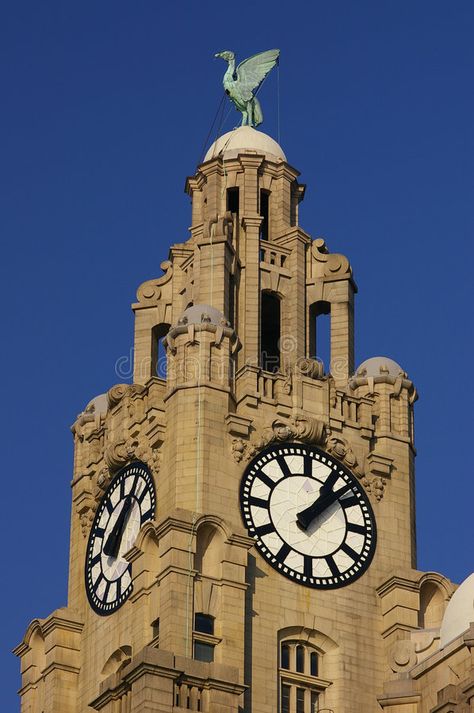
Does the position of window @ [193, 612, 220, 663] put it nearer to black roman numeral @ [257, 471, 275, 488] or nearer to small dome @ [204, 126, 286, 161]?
black roman numeral @ [257, 471, 275, 488]

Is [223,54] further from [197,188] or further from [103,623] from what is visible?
[103,623]

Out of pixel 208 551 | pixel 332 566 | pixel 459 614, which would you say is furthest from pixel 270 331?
pixel 459 614

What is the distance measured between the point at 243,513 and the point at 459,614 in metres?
8.36

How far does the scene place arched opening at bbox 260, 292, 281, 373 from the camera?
6844cm

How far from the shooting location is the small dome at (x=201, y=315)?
211 feet

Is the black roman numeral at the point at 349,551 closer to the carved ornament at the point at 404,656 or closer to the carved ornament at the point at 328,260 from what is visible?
the carved ornament at the point at 404,656

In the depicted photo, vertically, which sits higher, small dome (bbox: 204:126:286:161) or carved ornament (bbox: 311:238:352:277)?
small dome (bbox: 204:126:286:161)

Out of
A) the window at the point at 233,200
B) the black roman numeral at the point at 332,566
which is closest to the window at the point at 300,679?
the black roman numeral at the point at 332,566

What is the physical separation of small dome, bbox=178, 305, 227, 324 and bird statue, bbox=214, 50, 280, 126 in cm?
983

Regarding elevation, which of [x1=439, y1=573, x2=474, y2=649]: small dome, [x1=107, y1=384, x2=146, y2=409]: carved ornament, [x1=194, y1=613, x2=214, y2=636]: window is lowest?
[x1=439, y1=573, x2=474, y2=649]: small dome

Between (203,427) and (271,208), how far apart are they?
10.1 meters

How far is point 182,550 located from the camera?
60031mm

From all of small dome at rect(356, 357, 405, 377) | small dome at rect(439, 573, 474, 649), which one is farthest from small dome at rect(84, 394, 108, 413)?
small dome at rect(439, 573, 474, 649)

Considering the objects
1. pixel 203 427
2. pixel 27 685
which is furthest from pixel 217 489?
pixel 27 685
